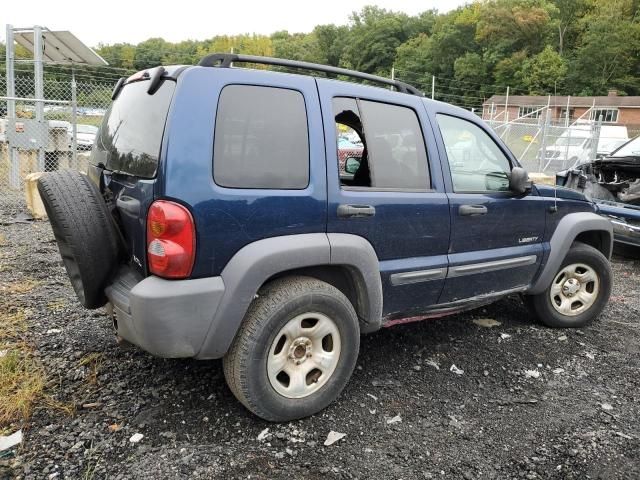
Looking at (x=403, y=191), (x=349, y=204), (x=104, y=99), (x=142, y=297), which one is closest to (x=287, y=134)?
(x=349, y=204)

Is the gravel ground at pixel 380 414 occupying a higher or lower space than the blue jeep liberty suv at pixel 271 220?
lower

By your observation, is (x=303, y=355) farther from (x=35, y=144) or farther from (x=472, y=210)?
(x=35, y=144)

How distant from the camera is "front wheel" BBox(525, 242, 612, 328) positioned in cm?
413

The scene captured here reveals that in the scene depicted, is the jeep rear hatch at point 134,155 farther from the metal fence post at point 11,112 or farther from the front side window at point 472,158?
the metal fence post at point 11,112

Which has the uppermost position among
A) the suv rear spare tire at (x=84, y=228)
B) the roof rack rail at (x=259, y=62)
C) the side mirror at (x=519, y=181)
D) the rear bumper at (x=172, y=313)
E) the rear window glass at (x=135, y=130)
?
the roof rack rail at (x=259, y=62)

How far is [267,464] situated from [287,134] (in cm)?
166

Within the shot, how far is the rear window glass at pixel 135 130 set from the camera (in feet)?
7.97

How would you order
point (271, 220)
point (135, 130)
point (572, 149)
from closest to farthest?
point (271, 220), point (135, 130), point (572, 149)

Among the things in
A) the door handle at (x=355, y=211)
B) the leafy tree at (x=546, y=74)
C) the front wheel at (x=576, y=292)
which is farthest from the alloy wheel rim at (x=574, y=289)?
the leafy tree at (x=546, y=74)

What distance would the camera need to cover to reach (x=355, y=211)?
275cm

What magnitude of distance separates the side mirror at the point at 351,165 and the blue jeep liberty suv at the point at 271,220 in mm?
59

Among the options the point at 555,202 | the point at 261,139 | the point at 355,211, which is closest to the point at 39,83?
the point at 261,139

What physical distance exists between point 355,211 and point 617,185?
595cm

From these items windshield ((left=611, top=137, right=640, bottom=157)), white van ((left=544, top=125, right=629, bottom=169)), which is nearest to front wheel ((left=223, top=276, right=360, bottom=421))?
windshield ((left=611, top=137, right=640, bottom=157))
